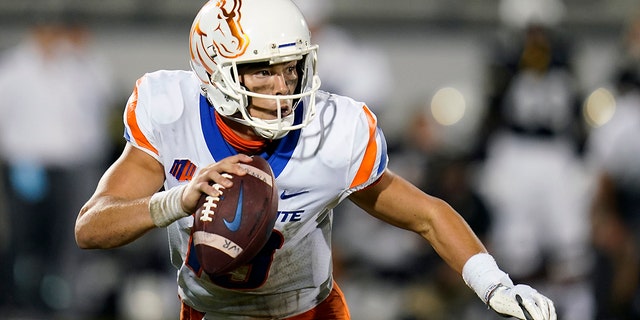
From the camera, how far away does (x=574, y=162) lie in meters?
7.94

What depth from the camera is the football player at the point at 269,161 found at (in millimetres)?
3545

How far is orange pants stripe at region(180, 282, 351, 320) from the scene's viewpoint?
397 cm

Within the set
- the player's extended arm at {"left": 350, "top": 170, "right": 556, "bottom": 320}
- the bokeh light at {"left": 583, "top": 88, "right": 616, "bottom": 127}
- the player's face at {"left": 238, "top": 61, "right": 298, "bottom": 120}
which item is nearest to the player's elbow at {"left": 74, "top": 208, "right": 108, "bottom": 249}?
the player's face at {"left": 238, "top": 61, "right": 298, "bottom": 120}

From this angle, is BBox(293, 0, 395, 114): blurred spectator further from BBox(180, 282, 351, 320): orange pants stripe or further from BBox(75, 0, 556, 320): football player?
BBox(75, 0, 556, 320): football player

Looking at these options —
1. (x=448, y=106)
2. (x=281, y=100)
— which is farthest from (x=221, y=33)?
(x=448, y=106)

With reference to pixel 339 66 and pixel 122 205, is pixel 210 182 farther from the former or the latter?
pixel 339 66

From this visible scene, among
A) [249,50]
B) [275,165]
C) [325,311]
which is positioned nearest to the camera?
[249,50]

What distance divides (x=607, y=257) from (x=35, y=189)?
3726 mm

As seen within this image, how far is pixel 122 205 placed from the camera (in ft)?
11.4

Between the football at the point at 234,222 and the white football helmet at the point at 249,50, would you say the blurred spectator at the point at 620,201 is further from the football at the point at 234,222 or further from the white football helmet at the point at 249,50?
the football at the point at 234,222

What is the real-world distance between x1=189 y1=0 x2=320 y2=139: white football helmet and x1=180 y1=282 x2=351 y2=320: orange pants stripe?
64 cm

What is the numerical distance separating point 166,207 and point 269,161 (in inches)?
17.2

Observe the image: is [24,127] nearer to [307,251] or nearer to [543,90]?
[543,90]

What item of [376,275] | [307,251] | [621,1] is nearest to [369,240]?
[376,275]
